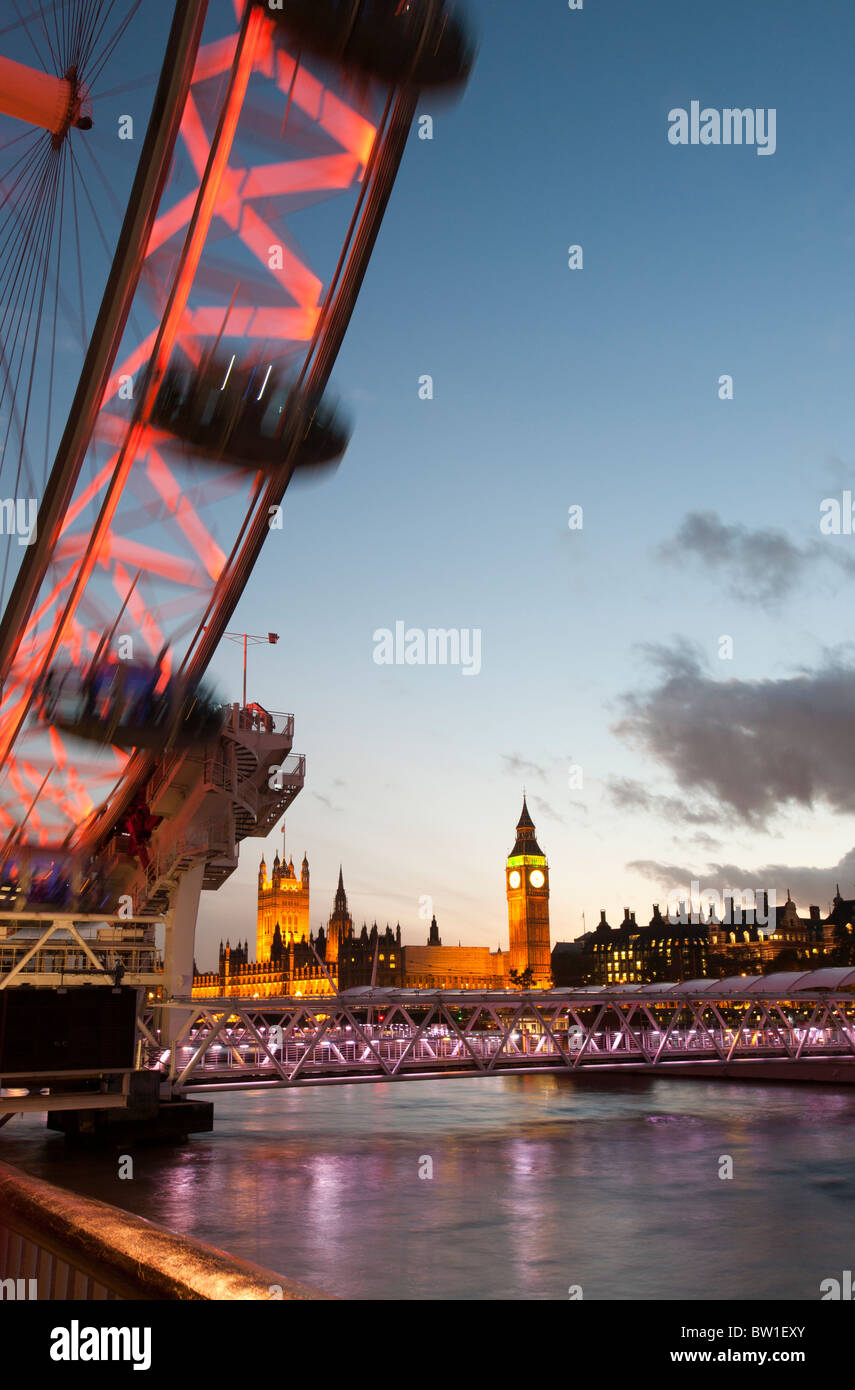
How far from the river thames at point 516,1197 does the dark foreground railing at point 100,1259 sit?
1868 centimetres

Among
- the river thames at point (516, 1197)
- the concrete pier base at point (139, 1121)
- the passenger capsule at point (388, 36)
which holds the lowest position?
the river thames at point (516, 1197)

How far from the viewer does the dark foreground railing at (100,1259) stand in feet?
10.2

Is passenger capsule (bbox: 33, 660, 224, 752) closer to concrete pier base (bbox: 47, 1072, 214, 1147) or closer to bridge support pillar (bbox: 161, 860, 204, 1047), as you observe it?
concrete pier base (bbox: 47, 1072, 214, 1147)

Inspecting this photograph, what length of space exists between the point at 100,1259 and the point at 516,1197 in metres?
30.6

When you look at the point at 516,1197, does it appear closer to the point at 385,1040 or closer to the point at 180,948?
the point at 385,1040

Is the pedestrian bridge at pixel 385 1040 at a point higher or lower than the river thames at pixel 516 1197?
higher

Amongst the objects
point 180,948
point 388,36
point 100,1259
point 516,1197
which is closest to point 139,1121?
point 180,948

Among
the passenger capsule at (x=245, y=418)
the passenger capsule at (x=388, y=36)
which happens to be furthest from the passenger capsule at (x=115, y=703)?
the passenger capsule at (x=388, y=36)

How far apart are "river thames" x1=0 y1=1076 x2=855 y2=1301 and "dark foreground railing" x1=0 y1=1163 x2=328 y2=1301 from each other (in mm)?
18678

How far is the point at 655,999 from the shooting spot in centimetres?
4978

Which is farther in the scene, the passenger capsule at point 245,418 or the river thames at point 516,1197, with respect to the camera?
the river thames at point 516,1197

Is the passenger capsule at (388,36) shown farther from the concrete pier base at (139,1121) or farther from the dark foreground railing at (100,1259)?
the concrete pier base at (139,1121)
